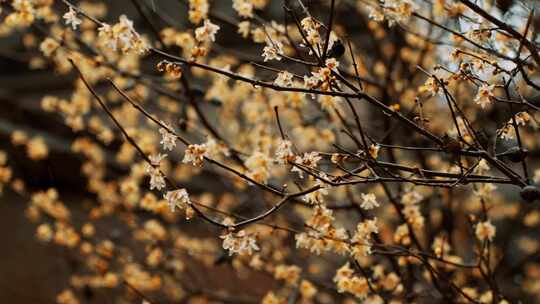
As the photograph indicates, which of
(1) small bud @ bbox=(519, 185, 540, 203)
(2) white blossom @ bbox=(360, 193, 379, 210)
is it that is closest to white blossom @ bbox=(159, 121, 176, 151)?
(2) white blossom @ bbox=(360, 193, 379, 210)

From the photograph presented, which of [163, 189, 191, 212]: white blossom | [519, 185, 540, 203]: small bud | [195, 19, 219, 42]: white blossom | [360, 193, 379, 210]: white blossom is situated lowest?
[519, 185, 540, 203]: small bud

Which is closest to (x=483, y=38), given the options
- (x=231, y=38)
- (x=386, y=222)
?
(x=386, y=222)

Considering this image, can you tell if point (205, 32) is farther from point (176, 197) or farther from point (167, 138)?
point (176, 197)

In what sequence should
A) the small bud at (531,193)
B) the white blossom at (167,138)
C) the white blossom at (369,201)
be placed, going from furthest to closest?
the white blossom at (369,201)
the white blossom at (167,138)
the small bud at (531,193)

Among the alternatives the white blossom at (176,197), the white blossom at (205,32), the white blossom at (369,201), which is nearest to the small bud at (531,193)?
the white blossom at (369,201)

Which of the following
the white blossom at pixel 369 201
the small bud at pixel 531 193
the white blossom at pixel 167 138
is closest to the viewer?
the small bud at pixel 531 193

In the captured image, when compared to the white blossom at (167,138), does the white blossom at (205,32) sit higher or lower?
higher

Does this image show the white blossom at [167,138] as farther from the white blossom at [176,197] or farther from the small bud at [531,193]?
the small bud at [531,193]

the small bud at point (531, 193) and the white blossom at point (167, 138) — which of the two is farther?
the white blossom at point (167, 138)

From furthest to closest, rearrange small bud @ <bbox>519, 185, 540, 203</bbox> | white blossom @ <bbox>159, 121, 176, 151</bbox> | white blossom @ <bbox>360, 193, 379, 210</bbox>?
white blossom @ <bbox>360, 193, 379, 210</bbox>, white blossom @ <bbox>159, 121, 176, 151</bbox>, small bud @ <bbox>519, 185, 540, 203</bbox>

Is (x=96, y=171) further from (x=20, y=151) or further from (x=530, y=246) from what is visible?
(x=530, y=246)

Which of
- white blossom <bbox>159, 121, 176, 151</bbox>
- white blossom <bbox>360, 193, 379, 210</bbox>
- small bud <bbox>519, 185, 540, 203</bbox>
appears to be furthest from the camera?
white blossom <bbox>360, 193, 379, 210</bbox>

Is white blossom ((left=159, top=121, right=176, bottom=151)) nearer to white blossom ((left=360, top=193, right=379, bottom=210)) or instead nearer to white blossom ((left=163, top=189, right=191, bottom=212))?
white blossom ((left=163, top=189, right=191, bottom=212))

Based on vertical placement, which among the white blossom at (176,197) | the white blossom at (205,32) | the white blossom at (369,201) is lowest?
the white blossom at (176,197)
